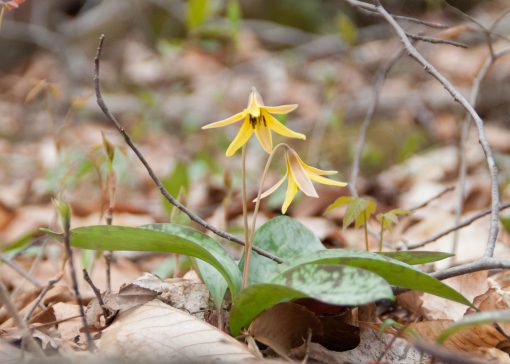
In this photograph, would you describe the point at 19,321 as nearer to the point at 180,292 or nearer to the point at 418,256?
the point at 180,292

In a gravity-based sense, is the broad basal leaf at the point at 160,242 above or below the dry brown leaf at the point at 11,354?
above

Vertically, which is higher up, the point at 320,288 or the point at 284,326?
the point at 320,288

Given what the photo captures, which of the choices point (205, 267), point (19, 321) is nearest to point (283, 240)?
point (205, 267)

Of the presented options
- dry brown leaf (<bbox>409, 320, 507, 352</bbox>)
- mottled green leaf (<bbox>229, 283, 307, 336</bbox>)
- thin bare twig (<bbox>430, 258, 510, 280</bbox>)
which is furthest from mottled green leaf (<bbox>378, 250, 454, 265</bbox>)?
mottled green leaf (<bbox>229, 283, 307, 336</bbox>)

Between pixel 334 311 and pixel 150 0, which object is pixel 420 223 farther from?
pixel 150 0

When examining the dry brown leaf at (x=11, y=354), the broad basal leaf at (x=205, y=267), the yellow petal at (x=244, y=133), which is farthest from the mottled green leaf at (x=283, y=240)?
the dry brown leaf at (x=11, y=354)

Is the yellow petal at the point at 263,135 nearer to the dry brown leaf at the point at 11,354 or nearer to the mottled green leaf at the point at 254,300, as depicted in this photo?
the mottled green leaf at the point at 254,300

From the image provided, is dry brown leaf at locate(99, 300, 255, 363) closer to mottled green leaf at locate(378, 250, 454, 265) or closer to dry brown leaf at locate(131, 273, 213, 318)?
dry brown leaf at locate(131, 273, 213, 318)
